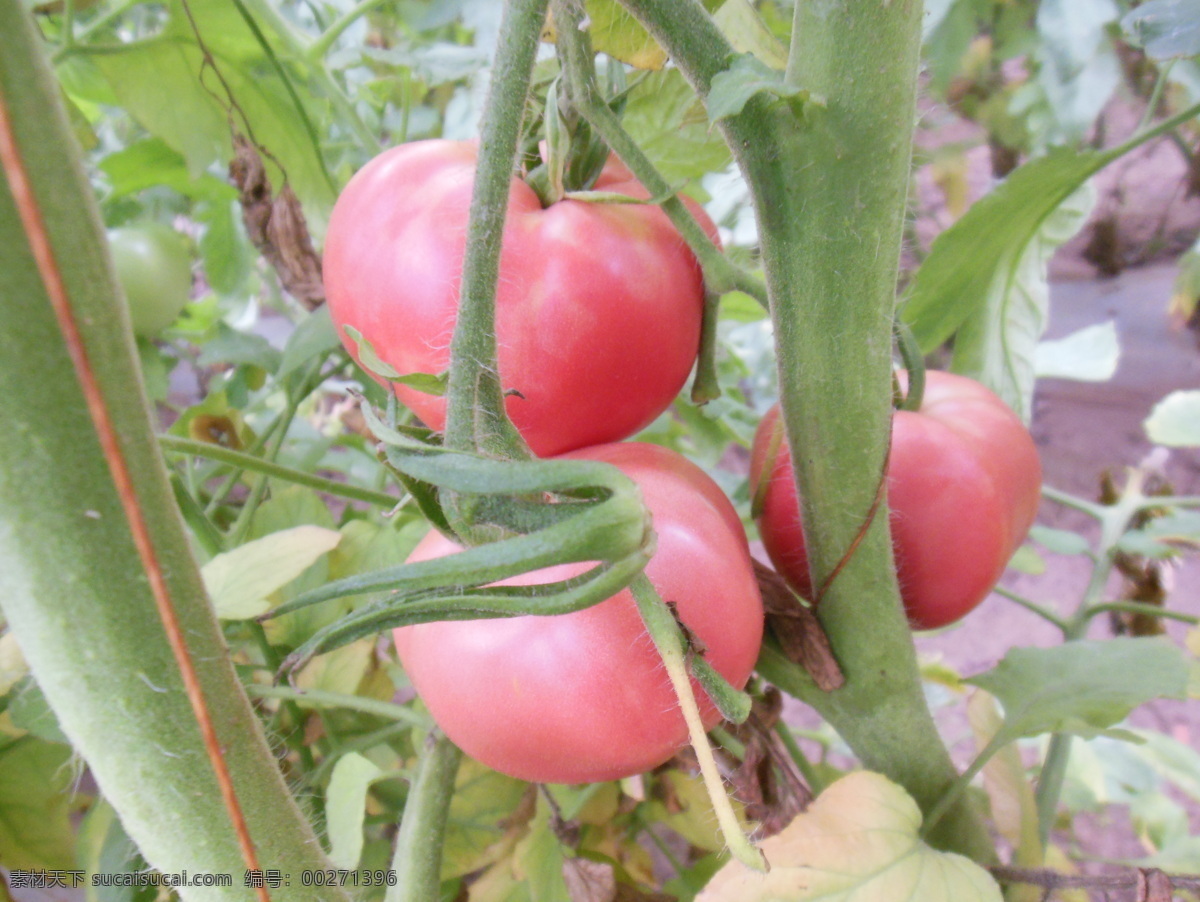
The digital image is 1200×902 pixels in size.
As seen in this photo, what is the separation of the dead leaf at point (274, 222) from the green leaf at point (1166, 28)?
40 centimetres

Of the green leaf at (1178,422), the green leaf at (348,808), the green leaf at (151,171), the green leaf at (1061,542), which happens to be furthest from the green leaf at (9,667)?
the green leaf at (1178,422)

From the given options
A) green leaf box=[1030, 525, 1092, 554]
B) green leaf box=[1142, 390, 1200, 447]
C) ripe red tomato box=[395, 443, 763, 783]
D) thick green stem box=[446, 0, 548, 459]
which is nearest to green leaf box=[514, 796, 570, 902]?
ripe red tomato box=[395, 443, 763, 783]

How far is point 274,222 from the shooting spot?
410 mm

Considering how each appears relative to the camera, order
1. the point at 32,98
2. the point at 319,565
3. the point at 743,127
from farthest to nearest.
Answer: the point at 319,565 < the point at 743,127 < the point at 32,98

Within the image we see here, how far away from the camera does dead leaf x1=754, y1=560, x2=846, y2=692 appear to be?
29 centimetres

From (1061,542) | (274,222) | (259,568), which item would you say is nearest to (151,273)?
(274,222)

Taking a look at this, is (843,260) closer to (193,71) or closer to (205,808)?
(205,808)

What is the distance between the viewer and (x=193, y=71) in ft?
1.50

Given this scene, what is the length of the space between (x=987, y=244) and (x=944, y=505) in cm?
20

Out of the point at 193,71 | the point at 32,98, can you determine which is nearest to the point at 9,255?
the point at 32,98

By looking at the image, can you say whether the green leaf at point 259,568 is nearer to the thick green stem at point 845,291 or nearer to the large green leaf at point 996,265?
the thick green stem at point 845,291

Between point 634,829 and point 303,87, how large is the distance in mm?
544

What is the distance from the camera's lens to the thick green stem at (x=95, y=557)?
0.11 m

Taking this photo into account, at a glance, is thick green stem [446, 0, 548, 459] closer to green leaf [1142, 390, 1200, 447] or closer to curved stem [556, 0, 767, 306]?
curved stem [556, 0, 767, 306]
